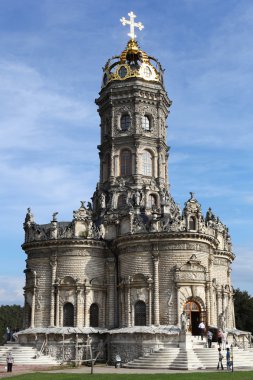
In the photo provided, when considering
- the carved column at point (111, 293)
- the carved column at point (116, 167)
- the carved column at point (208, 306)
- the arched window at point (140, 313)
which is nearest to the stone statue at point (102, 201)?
the carved column at point (116, 167)

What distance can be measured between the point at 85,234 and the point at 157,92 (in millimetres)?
17860

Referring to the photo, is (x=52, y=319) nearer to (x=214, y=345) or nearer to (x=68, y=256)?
(x=68, y=256)

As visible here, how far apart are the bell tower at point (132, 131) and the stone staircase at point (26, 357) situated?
15.2m

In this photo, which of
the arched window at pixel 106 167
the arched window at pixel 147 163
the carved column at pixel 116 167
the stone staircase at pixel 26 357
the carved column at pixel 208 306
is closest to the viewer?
the stone staircase at pixel 26 357

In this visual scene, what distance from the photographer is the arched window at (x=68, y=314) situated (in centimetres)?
4628

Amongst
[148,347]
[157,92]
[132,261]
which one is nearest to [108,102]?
[157,92]

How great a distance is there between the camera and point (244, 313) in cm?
7800

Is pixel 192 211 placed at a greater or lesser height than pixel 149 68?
lesser

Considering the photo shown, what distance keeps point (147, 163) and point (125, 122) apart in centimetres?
502

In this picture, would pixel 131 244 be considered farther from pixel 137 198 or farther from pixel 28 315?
pixel 28 315

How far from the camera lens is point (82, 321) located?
1807 inches

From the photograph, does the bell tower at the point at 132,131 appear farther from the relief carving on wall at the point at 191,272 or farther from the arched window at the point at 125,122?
the relief carving on wall at the point at 191,272

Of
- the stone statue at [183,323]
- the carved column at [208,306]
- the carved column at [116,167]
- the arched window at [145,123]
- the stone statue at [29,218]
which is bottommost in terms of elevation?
the stone statue at [183,323]

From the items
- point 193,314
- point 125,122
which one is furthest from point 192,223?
point 125,122
